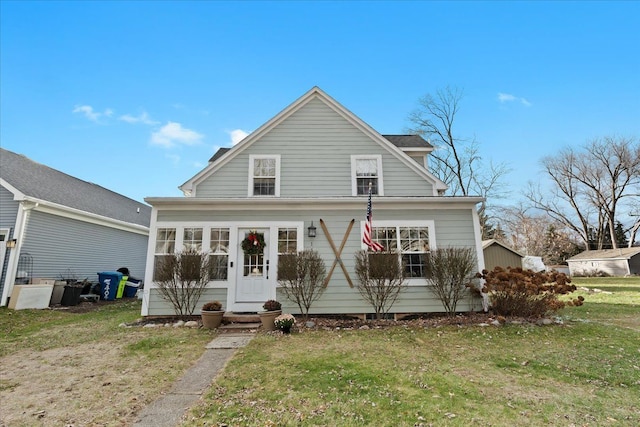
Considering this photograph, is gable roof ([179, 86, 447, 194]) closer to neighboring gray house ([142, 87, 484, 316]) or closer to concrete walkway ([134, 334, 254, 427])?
neighboring gray house ([142, 87, 484, 316])

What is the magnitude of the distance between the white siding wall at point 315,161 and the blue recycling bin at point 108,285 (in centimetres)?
655

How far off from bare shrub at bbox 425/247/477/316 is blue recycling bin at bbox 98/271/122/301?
1276 centimetres

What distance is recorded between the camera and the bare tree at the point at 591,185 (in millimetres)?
32219

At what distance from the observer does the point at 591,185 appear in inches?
1348

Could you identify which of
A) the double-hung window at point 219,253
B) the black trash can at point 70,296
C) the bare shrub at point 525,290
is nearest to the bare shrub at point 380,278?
the bare shrub at point 525,290

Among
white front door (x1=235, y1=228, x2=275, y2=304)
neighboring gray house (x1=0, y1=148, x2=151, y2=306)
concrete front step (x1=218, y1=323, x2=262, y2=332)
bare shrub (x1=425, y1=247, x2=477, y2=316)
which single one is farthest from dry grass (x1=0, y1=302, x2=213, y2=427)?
bare shrub (x1=425, y1=247, x2=477, y2=316)

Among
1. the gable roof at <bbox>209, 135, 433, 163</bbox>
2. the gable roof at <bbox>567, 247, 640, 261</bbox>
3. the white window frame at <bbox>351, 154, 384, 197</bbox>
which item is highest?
the gable roof at <bbox>209, 135, 433, 163</bbox>

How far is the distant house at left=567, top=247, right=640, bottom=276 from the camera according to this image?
94.3 feet

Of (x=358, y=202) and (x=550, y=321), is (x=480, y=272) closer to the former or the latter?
(x=550, y=321)

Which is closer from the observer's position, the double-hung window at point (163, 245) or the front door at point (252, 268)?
the double-hung window at point (163, 245)

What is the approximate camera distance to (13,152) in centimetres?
1364

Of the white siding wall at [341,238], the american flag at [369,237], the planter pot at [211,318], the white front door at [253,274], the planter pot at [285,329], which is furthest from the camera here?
the white front door at [253,274]

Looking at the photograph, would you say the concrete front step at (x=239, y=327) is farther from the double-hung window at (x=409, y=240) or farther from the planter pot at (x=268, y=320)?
the double-hung window at (x=409, y=240)

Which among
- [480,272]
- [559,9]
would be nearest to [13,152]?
[480,272]
